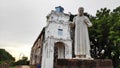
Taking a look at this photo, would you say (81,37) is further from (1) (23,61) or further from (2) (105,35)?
(1) (23,61)

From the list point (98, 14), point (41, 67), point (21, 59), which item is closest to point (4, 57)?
point (21, 59)

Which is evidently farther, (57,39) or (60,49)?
(60,49)

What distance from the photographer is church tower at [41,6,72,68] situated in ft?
88.1

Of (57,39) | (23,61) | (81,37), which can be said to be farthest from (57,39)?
(23,61)

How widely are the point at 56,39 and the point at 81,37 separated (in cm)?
2099

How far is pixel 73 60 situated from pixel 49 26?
22.2 meters

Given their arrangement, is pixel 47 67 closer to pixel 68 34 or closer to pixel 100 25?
pixel 68 34

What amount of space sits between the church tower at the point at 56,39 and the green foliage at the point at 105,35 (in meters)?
4.16

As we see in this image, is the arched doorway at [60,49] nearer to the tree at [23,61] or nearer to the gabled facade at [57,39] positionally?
the gabled facade at [57,39]

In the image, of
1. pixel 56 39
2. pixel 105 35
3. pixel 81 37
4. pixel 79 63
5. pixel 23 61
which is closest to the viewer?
pixel 79 63

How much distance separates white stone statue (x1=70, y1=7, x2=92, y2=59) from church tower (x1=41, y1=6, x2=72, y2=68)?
20.5 m

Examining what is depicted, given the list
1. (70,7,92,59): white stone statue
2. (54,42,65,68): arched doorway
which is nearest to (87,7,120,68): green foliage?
(54,42,65,68): arched doorway

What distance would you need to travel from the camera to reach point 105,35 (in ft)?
78.8

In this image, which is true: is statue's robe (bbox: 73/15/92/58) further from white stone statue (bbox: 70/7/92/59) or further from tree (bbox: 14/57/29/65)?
tree (bbox: 14/57/29/65)
